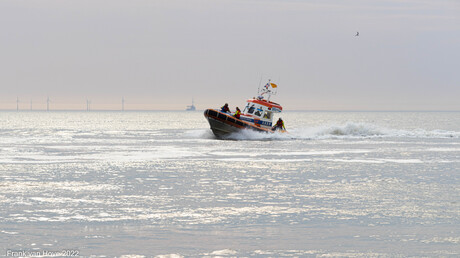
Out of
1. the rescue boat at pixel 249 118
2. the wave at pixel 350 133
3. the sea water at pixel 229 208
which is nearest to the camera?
the sea water at pixel 229 208

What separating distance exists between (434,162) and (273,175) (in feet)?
36.6

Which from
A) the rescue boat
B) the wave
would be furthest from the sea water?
the wave

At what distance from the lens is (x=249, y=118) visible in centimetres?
5266

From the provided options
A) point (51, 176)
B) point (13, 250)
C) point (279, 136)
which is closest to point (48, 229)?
point (13, 250)

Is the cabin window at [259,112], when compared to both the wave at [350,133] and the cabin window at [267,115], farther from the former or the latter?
the wave at [350,133]

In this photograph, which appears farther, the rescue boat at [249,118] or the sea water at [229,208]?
the rescue boat at [249,118]

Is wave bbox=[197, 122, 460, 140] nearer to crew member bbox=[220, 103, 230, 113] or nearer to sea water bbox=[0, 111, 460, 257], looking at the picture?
crew member bbox=[220, 103, 230, 113]

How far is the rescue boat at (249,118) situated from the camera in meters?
50.2

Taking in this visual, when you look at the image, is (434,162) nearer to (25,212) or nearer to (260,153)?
(260,153)

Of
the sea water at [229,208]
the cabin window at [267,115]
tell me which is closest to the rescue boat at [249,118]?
the cabin window at [267,115]

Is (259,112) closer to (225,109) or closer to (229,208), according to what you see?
(225,109)

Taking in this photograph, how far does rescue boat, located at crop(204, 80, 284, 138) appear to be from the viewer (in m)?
50.2

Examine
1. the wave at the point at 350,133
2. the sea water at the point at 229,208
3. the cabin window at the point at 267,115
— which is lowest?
the sea water at the point at 229,208

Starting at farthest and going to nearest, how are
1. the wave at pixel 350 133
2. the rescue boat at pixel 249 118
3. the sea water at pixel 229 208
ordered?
the wave at pixel 350 133
the rescue boat at pixel 249 118
the sea water at pixel 229 208
